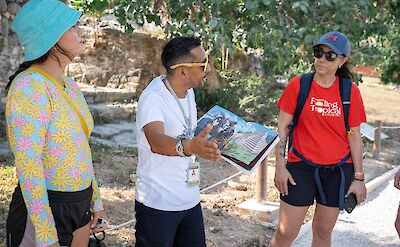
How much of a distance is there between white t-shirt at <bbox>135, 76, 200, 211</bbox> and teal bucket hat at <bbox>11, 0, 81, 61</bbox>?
585mm

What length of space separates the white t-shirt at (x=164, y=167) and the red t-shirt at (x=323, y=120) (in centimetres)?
98

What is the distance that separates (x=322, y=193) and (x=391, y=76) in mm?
14359

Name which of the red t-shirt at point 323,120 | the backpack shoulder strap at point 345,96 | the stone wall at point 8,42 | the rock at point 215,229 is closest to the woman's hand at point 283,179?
the red t-shirt at point 323,120

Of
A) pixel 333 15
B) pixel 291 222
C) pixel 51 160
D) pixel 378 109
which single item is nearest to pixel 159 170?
pixel 51 160

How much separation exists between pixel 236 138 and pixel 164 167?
39 centimetres

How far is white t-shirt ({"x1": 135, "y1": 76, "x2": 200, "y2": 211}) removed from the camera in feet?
8.53

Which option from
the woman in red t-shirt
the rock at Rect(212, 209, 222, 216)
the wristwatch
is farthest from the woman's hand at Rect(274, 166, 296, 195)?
the rock at Rect(212, 209, 222, 216)

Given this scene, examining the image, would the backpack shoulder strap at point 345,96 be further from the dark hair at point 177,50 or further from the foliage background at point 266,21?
the foliage background at point 266,21

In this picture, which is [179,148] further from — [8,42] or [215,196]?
[8,42]

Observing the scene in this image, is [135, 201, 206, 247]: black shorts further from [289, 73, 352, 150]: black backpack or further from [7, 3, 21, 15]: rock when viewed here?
[7, 3, 21, 15]: rock

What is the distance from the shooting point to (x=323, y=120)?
11.0 feet

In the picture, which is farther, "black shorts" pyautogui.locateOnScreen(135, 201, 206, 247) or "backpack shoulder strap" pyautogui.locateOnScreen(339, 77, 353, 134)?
"backpack shoulder strap" pyautogui.locateOnScreen(339, 77, 353, 134)

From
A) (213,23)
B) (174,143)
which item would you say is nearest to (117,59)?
(213,23)

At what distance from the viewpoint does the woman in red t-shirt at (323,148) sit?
337 centimetres
